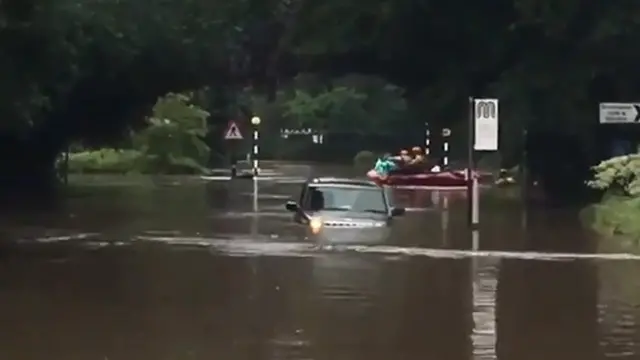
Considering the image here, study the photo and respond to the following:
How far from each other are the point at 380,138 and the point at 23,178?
56.0 metres

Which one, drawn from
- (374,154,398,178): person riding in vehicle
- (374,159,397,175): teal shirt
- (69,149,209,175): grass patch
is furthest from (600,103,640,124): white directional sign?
(69,149,209,175): grass patch

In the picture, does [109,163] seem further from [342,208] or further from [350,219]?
[350,219]

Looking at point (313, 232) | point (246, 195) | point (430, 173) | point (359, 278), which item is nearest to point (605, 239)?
point (313, 232)

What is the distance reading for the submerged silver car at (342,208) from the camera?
22250 millimetres

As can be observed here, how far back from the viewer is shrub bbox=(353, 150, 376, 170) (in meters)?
88.4

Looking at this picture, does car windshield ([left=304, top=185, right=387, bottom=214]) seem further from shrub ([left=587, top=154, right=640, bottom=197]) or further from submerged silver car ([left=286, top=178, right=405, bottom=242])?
shrub ([left=587, top=154, right=640, bottom=197])

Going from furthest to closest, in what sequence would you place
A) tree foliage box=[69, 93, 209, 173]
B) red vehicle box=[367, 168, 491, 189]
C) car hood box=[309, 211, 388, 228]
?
1. tree foliage box=[69, 93, 209, 173]
2. red vehicle box=[367, 168, 491, 189]
3. car hood box=[309, 211, 388, 228]

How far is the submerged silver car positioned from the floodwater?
355mm

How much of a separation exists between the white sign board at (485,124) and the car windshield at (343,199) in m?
4.47

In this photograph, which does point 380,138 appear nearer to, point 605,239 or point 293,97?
point 293,97

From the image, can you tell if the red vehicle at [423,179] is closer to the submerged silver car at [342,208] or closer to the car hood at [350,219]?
the submerged silver car at [342,208]

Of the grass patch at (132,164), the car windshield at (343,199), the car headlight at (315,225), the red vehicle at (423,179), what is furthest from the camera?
the grass patch at (132,164)

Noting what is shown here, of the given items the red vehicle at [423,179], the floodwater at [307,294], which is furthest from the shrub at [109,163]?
the floodwater at [307,294]

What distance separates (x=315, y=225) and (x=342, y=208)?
803 millimetres
